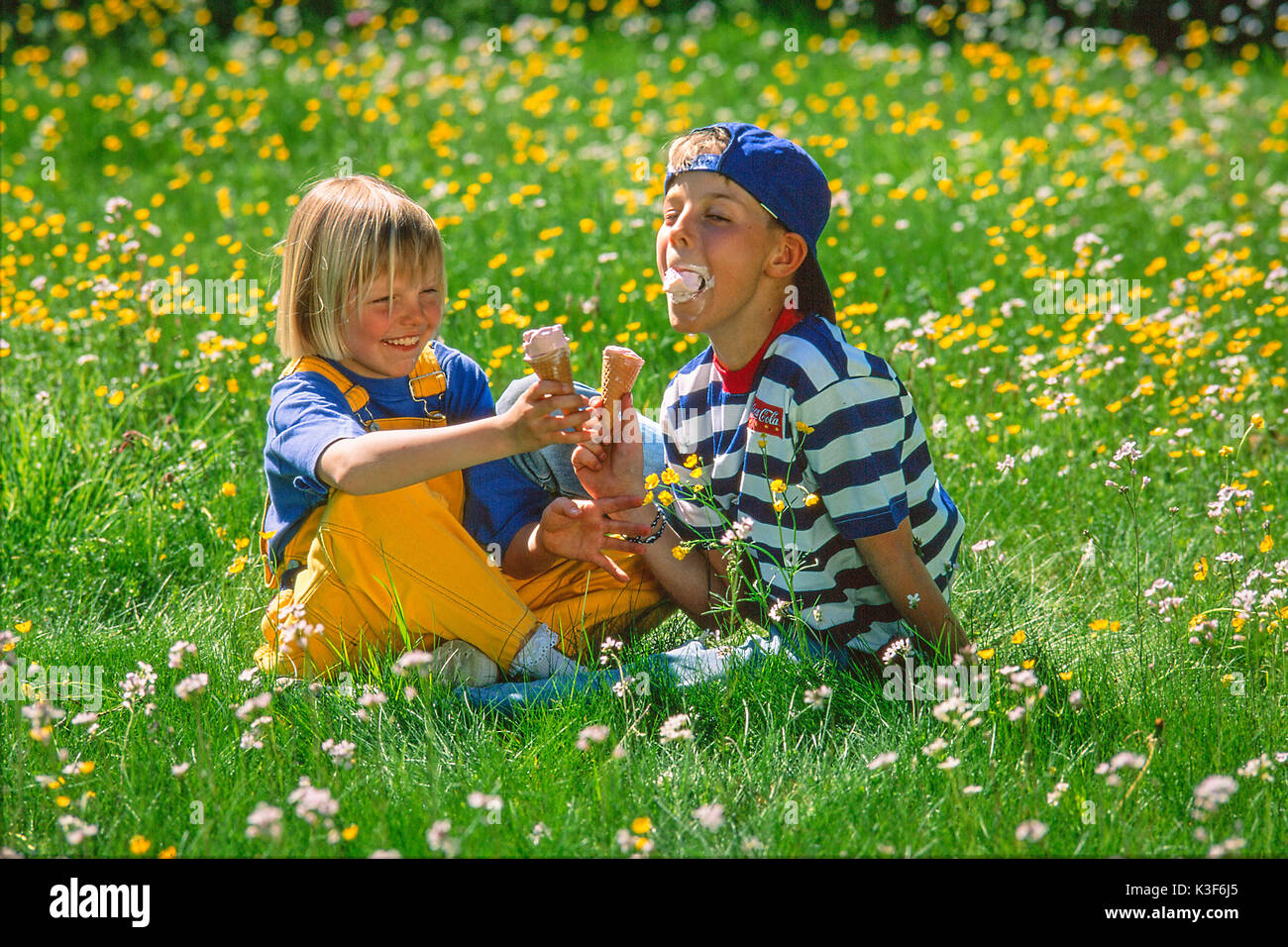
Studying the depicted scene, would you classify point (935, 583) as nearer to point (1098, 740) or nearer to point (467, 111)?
point (1098, 740)

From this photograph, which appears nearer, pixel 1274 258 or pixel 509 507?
pixel 509 507

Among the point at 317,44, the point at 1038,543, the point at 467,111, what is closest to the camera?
the point at 1038,543

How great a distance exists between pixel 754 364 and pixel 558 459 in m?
0.59

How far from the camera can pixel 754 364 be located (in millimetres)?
2908

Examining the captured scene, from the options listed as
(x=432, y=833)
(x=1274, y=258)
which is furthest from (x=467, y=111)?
(x=432, y=833)

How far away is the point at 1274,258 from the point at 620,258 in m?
2.65

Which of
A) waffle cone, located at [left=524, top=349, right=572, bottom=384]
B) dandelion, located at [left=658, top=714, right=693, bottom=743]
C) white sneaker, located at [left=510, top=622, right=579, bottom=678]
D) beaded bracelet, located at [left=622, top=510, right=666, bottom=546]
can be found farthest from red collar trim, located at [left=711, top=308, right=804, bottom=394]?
dandelion, located at [left=658, top=714, right=693, bottom=743]

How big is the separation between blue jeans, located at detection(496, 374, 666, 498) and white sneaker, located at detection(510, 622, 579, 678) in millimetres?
473

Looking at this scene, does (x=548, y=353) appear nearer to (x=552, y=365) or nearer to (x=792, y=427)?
(x=552, y=365)

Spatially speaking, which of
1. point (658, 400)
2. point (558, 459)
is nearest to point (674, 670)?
point (558, 459)

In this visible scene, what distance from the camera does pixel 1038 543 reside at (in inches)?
141

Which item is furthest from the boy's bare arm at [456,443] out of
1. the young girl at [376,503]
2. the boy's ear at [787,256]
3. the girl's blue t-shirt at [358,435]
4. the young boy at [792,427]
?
the boy's ear at [787,256]

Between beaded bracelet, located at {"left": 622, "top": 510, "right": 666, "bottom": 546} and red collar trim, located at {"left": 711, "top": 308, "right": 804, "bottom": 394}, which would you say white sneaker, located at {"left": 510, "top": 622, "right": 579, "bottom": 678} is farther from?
red collar trim, located at {"left": 711, "top": 308, "right": 804, "bottom": 394}

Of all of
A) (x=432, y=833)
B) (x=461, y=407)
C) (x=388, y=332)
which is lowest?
(x=432, y=833)
